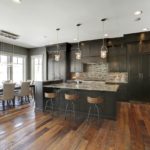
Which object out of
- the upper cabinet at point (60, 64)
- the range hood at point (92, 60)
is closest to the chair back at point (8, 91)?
the upper cabinet at point (60, 64)

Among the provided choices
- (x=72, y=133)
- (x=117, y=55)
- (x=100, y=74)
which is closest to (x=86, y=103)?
(x=72, y=133)

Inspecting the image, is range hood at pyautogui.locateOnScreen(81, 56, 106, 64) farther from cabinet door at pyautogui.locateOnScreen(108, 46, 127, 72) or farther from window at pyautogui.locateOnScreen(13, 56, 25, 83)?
window at pyautogui.locateOnScreen(13, 56, 25, 83)

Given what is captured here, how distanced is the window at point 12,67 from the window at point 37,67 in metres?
0.63

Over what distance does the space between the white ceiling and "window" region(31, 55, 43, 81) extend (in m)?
3.49

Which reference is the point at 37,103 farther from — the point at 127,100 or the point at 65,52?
the point at 127,100

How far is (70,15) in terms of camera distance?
3.70 metres

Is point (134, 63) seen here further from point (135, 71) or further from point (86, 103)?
point (86, 103)

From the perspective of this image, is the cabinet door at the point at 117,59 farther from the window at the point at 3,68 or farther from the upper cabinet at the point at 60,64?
the window at the point at 3,68

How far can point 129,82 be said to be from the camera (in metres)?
5.85

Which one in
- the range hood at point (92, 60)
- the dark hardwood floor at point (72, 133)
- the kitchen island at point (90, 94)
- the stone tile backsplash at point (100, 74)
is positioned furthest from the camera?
the range hood at point (92, 60)

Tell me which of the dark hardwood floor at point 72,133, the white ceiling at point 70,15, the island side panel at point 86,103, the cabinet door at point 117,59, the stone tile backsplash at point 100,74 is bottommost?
the dark hardwood floor at point 72,133

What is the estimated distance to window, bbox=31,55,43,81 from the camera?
8.39 meters

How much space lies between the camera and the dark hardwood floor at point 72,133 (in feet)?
7.90

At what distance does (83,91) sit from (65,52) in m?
3.66
